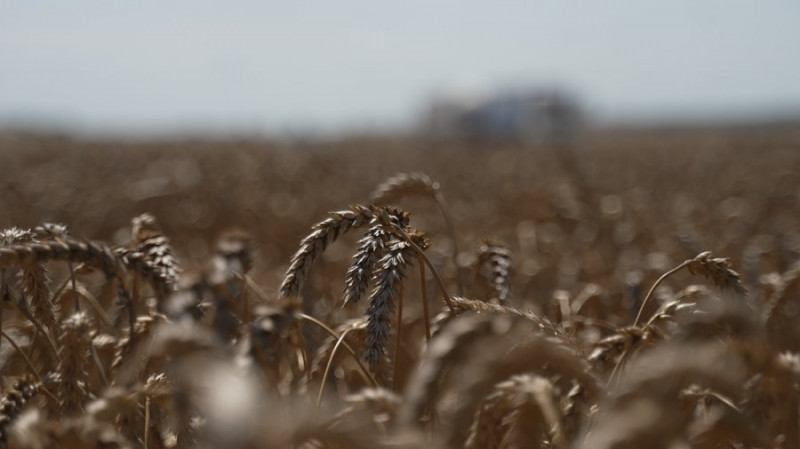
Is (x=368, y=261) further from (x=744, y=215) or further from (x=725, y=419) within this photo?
(x=744, y=215)

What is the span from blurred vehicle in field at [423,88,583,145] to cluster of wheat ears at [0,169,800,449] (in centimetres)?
6021

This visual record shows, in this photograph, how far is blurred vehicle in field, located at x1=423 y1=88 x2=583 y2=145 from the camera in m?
68.9

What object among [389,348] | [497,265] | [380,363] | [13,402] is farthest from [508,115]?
[13,402]

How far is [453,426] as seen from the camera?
4.55 feet

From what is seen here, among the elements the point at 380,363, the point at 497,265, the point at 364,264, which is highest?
the point at 364,264

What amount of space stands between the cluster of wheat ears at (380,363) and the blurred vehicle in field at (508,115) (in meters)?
60.2

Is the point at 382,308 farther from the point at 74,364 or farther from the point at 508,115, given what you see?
the point at 508,115

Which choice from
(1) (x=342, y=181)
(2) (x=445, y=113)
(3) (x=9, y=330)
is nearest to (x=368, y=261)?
(3) (x=9, y=330)

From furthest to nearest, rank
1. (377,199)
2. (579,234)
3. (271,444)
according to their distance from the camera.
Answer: (579,234) < (377,199) < (271,444)

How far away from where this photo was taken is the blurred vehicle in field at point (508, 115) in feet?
226

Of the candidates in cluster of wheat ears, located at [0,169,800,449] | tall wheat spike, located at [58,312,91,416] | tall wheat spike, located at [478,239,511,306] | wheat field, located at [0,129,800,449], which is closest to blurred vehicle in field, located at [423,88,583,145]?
wheat field, located at [0,129,800,449]

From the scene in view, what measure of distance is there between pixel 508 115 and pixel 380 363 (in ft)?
234

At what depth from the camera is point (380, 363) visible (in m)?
2.41

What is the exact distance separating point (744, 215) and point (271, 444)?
8.95 metres
